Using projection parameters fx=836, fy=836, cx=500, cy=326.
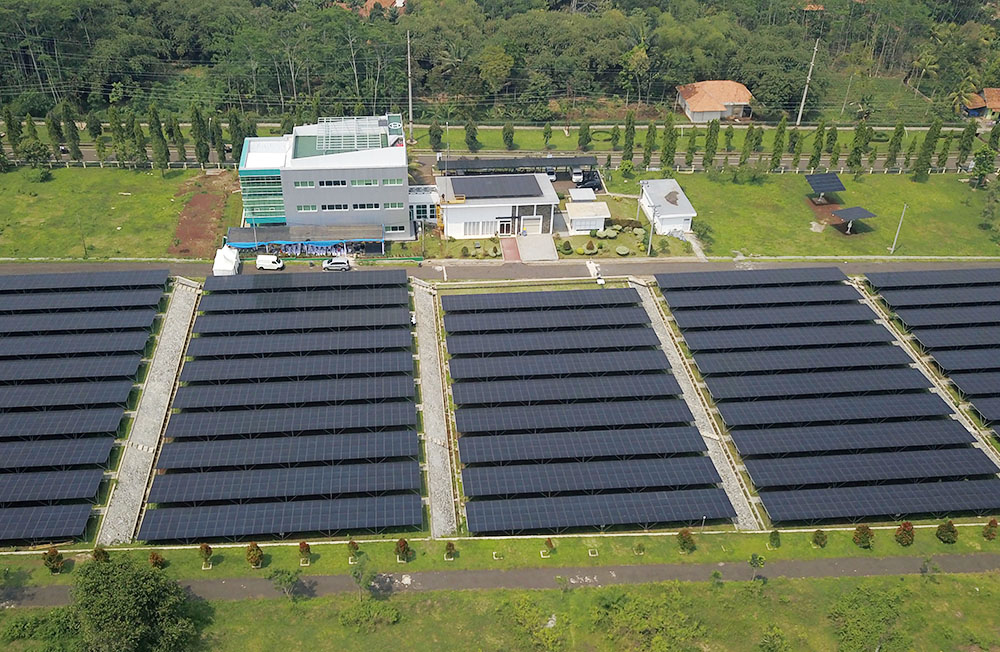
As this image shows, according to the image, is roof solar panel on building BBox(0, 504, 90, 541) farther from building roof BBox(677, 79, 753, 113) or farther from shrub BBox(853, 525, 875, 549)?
building roof BBox(677, 79, 753, 113)

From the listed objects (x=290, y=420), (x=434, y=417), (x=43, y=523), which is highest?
(x=290, y=420)

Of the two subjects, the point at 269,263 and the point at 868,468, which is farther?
the point at 269,263

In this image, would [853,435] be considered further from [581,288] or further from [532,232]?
[532,232]

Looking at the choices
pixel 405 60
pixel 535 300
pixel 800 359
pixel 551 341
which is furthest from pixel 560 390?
pixel 405 60

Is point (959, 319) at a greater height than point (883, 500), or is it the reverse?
point (959, 319)

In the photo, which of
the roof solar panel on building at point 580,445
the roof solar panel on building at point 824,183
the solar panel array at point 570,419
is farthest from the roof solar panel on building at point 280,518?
the roof solar panel on building at point 824,183

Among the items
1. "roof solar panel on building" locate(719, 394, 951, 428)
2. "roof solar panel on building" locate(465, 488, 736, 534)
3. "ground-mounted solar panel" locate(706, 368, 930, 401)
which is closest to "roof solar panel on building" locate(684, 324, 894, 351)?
"ground-mounted solar panel" locate(706, 368, 930, 401)

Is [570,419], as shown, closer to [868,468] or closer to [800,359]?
[800,359]
